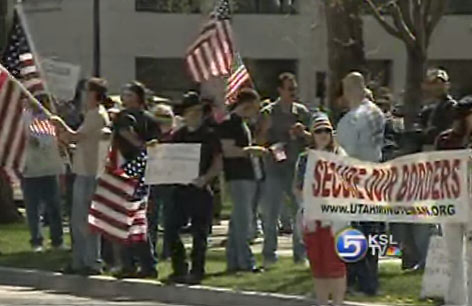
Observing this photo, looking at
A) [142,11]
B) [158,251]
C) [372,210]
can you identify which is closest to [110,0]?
[142,11]

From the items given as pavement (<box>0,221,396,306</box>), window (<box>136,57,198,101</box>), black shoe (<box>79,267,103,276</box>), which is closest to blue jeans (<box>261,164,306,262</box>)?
pavement (<box>0,221,396,306</box>)

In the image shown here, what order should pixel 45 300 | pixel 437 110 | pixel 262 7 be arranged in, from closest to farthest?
1. pixel 437 110
2. pixel 45 300
3. pixel 262 7

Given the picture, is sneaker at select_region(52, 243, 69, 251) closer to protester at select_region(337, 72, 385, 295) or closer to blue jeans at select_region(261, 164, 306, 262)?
blue jeans at select_region(261, 164, 306, 262)

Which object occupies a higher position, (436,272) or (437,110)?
(437,110)

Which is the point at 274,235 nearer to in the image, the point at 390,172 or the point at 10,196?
the point at 390,172

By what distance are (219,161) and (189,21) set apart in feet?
108

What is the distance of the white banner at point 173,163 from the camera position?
45.7 feet

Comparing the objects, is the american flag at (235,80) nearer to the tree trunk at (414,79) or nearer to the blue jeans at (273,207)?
the blue jeans at (273,207)

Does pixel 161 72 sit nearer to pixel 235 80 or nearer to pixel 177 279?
pixel 235 80

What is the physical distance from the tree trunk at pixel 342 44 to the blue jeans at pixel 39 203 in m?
6.26

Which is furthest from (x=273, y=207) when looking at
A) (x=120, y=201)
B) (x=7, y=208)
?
(x=7, y=208)

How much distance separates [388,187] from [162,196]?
3.12 metres

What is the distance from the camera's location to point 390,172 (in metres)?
12.2

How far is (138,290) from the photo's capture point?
13.9 metres
